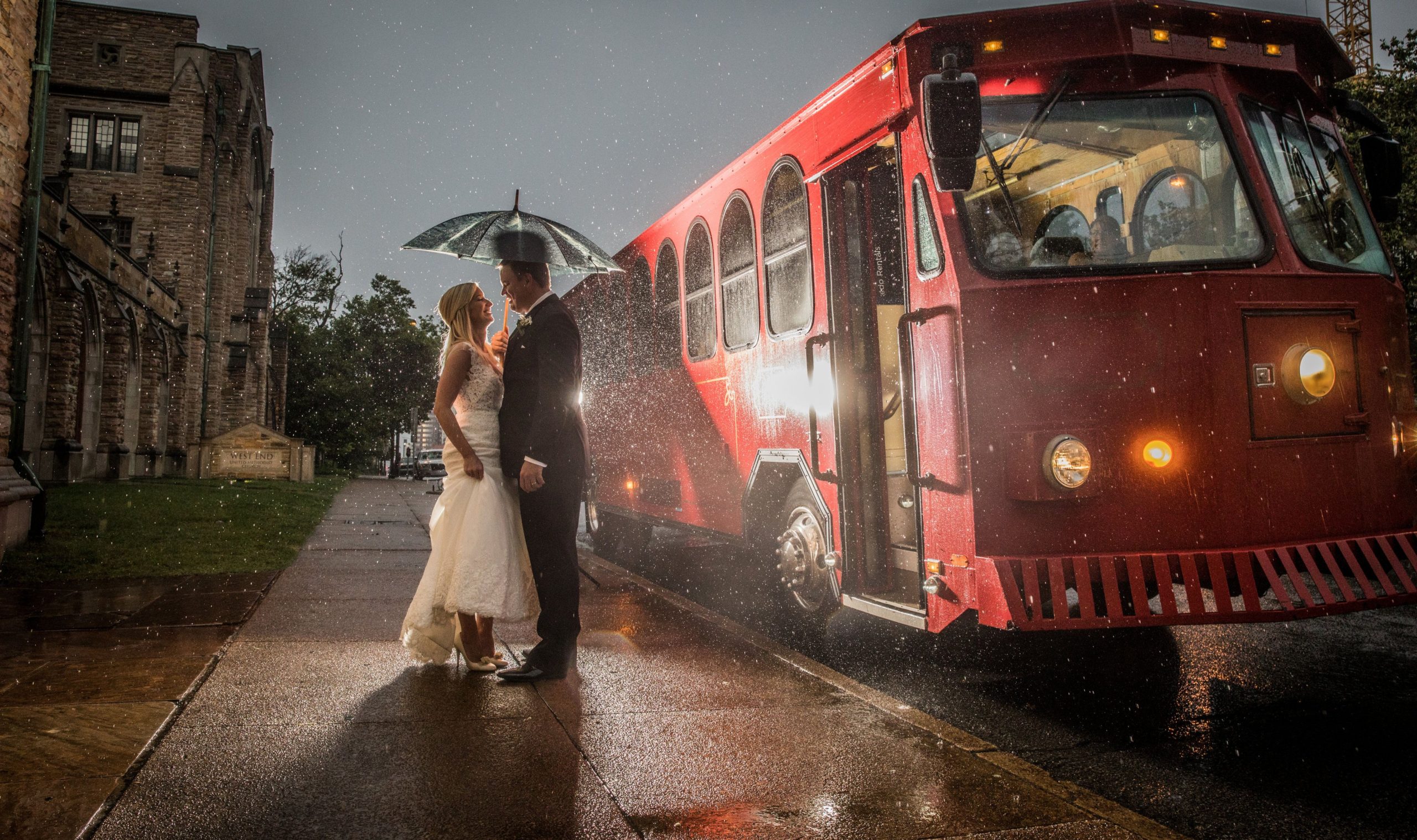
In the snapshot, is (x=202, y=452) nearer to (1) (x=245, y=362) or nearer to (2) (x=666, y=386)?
(1) (x=245, y=362)

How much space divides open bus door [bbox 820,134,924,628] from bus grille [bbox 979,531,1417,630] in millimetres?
1256

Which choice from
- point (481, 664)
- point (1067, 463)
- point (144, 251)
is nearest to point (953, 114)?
point (1067, 463)

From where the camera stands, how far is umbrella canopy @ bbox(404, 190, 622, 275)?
589cm

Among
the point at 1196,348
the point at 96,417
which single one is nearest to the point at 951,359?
the point at 1196,348

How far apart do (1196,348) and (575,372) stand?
9.49 feet

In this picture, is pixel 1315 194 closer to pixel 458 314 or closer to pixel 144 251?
pixel 458 314

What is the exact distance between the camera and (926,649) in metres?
6.15

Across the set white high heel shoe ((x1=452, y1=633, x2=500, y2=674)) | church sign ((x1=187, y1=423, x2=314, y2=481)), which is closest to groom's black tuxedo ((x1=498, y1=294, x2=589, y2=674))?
white high heel shoe ((x1=452, y1=633, x2=500, y2=674))

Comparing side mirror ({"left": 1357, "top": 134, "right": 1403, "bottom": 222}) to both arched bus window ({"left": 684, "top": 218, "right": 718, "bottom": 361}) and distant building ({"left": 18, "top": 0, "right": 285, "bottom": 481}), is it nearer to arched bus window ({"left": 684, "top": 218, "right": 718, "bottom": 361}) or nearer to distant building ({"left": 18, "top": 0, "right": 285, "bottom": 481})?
arched bus window ({"left": 684, "top": 218, "right": 718, "bottom": 361})

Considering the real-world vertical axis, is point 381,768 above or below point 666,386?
below

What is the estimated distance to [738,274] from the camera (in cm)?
718

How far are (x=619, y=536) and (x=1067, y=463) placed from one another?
8.17 meters

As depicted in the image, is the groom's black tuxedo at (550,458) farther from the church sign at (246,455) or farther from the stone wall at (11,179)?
the church sign at (246,455)

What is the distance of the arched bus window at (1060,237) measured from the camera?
14.9 feet
